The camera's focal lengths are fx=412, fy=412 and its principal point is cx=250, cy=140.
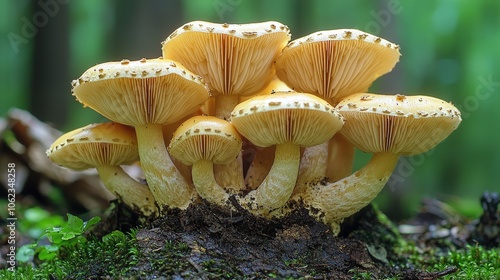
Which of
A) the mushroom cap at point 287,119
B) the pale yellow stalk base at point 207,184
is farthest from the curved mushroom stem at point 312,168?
the pale yellow stalk base at point 207,184

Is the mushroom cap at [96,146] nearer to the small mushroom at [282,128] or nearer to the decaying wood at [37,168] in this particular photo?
the small mushroom at [282,128]

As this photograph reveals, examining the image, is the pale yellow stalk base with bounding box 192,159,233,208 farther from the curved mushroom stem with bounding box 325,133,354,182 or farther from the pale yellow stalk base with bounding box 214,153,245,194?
the curved mushroom stem with bounding box 325,133,354,182

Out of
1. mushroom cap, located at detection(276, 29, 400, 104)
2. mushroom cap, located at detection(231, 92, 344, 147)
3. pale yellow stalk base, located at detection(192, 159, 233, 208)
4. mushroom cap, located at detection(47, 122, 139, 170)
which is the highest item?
mushroom cap, located at detection(276, 29, 400, 104)

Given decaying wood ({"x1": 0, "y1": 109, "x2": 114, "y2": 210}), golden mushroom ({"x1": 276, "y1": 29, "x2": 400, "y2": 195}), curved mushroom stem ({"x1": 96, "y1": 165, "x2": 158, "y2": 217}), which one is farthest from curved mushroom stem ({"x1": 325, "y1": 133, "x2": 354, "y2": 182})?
decaying wood ({"x1": 0, "y1": 109, "x2": 114, "y2": 210})

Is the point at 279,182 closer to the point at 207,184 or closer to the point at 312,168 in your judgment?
the point at 312,168

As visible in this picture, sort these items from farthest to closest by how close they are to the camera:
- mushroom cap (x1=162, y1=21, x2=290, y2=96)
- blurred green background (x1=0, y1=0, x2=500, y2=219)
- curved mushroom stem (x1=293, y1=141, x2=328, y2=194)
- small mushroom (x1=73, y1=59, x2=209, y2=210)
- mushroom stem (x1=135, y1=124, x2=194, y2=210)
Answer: blurred green background (x1=0, y1=0, x2=500, y2=219)
curved mushroom stem (x1=293, y1=141, x2=328, y2=194)
mushroom stem (x1=135, y1=124, x2=194, y2=210)
mushroom cap (x1=162, y1=21, x2=290, y2=96)
small mushroom (x1=73, y1=59, x2=209, y2=210)
